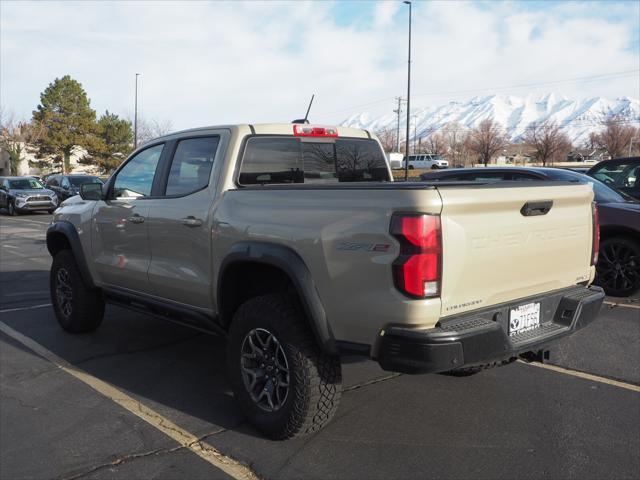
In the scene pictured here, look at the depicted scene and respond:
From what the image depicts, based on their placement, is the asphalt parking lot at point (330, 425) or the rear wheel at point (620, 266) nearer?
the asphalt parking lot at point (330, 425)

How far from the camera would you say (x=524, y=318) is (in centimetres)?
336

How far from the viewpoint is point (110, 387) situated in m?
4.39

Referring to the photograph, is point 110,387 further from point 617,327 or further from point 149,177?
point 617,327

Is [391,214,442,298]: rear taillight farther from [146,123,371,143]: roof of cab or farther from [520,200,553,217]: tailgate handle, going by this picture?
[146,123,371,143]: roof of cab

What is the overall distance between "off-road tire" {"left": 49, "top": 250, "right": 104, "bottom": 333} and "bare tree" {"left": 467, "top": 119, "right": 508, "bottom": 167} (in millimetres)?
58067

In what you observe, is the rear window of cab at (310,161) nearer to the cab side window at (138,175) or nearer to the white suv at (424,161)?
the cab side window at (138,175)

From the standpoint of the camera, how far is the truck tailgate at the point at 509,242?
2.96 m

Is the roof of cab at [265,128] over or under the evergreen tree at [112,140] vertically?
under

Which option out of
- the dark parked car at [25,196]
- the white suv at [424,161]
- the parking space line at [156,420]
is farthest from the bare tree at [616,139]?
the parking space line at [156,420]

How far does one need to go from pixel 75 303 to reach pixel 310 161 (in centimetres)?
277

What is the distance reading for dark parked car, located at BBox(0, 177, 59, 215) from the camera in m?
23.1

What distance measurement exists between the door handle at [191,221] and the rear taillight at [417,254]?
5.57ft

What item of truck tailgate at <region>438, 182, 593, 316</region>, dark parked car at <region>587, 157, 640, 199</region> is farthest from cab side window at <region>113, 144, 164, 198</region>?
dark parked car at <region>587, 157, 640, 199</region>

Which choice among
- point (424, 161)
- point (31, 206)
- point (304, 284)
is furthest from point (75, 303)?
point (424, 161)
